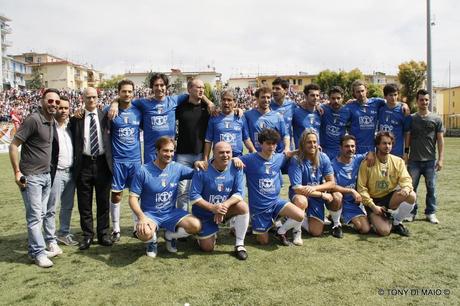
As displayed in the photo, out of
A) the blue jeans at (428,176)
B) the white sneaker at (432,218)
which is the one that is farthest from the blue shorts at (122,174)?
the white sneaker at (432,218)

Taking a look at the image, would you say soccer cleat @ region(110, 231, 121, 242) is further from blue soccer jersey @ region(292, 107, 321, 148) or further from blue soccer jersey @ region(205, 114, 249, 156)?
blue soccer jersey @ region(292, 107, 321, 148)

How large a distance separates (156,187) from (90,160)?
43.2 inches

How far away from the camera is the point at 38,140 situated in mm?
4664

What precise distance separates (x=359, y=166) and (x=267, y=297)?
307 centimetres

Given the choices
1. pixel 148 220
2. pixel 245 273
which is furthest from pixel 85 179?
pixel 245 273

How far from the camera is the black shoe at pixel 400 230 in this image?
560 cm

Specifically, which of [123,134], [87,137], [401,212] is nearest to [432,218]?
[401,212]

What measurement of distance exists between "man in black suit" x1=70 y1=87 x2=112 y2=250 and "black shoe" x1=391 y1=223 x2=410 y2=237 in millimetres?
4274

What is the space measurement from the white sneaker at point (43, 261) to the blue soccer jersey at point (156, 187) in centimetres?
129

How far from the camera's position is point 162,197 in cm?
507

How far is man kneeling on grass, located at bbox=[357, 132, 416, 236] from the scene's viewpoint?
5633 mm

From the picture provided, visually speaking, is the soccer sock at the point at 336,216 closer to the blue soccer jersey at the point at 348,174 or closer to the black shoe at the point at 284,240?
the blue soccer jersey at the point at 348,174

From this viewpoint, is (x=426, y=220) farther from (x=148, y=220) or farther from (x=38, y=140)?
(x=38, y=140)

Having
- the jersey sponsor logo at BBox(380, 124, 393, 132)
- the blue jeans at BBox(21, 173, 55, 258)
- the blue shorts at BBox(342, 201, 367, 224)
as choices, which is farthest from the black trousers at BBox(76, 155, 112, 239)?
the jersey sponsor logo at BBox(380, 124, 393, 132)
